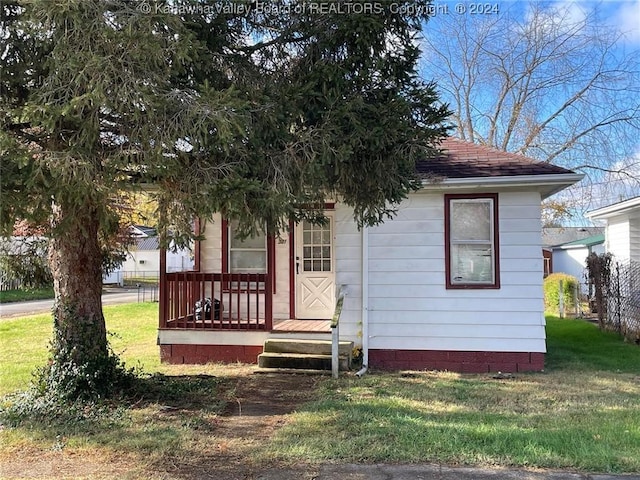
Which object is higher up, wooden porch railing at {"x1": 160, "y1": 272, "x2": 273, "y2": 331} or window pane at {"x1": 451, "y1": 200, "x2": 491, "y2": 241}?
window pane at {"x1": 451, "y1": 200, "x2": 491, "y2": 241}

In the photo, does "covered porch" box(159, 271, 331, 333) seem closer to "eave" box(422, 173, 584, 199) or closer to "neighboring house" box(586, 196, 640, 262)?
"eave" box(422, 173, 584, 199)

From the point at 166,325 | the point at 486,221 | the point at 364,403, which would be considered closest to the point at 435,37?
the point at 486,221

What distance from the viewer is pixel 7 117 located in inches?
178

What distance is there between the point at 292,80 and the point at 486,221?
169 inches

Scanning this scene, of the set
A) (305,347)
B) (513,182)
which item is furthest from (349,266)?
(513,182)

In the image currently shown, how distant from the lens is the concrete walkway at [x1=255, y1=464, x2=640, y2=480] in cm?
381

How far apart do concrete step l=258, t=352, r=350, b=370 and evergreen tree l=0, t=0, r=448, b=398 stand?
2485mm

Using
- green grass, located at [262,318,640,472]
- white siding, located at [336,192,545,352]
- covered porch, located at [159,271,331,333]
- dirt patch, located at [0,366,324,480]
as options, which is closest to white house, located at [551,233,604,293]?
white siding, located at [336,192,545,352]

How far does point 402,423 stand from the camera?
5.08m

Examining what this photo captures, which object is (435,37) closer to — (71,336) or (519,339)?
(519,339)

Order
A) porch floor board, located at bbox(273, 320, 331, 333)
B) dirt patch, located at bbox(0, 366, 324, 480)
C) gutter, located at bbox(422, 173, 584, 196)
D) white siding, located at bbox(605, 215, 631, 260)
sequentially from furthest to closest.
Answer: white siding, located at bbox(605, 215, 631, 260), porch floor board, located at bbox(273, 320, 331, 333), gutter, located at bbox(422, 173, 584, 196), dirt patch, located at bbox(0, 366, 324, 480)

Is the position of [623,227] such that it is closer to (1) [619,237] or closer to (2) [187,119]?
(1) [619,237]

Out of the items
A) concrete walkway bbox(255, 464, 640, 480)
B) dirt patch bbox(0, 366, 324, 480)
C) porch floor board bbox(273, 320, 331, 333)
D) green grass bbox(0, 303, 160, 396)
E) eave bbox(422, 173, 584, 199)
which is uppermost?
eave bbox(422, 173, 584, 199)

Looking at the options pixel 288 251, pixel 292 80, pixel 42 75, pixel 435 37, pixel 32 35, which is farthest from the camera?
pixel 435 37
